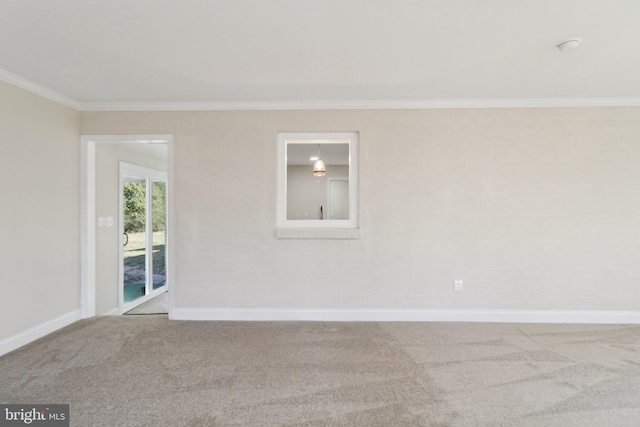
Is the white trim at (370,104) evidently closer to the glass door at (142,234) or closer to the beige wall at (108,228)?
the beige wall at (108,228)

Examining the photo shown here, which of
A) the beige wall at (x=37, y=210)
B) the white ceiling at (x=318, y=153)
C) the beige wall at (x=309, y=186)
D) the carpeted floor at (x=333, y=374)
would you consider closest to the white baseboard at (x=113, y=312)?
the beige wall at (x=37, y=210)

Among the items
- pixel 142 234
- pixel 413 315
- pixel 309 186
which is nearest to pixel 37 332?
pixel 142 234

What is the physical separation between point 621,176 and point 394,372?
129 inches

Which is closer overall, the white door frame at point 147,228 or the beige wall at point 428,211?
the beige wall at point 428,211

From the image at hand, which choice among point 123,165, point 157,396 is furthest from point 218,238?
point 123,165

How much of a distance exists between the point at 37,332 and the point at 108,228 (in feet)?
4.73

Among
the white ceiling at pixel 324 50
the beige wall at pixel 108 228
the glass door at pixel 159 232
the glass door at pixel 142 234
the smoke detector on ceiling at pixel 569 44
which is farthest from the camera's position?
the glass door at pixel 159 232

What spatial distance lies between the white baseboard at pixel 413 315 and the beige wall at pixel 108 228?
1.26 metres

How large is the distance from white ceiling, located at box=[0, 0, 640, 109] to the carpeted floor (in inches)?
95.5

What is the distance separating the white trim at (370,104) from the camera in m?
3.29

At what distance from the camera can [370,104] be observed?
3385mm

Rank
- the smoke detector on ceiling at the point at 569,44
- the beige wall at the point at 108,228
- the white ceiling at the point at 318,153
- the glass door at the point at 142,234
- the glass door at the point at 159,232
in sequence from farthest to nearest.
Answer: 1. the white ceiling at the point at 318,153
2. the glass door at the point at 159,232
3. the glass door at the point at 142,234
4. the beige wall at the point at 108,228
5. the smoke detector on ceiling at the point at 569,44

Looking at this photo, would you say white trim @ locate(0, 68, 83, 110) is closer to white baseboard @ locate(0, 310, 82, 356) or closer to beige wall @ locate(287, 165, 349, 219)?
white baseboard @ locate(0, 310, 82, 356)
